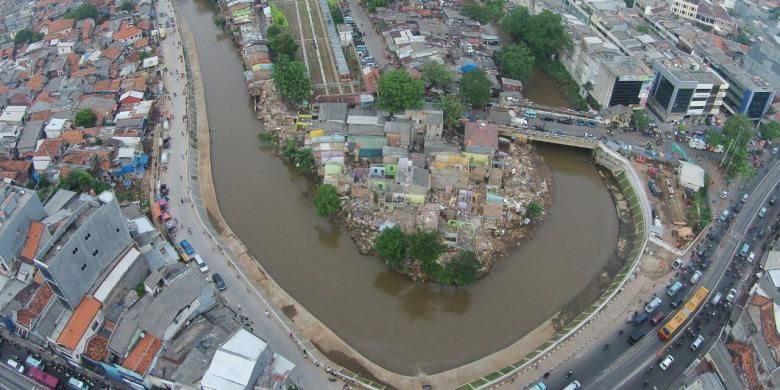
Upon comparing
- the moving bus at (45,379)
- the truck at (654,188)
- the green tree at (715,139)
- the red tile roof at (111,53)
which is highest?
the red tile roof at (111,53)

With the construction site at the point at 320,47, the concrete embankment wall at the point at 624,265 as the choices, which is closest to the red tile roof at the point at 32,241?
the concrete embankment wall at the point at 624,265

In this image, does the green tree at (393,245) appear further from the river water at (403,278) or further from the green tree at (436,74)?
the green tree at (436,74)

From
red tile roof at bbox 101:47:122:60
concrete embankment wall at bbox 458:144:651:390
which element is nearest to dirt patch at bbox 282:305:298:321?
concrete embankment wall at bbox 458:144:651:390

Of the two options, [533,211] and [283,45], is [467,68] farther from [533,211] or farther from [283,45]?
[533,211]

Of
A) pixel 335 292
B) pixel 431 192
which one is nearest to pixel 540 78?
pixel 431 192

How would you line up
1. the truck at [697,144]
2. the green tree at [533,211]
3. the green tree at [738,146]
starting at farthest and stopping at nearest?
the truck at [697,144], the green tree at [738,146], the green tree at [533,211]
